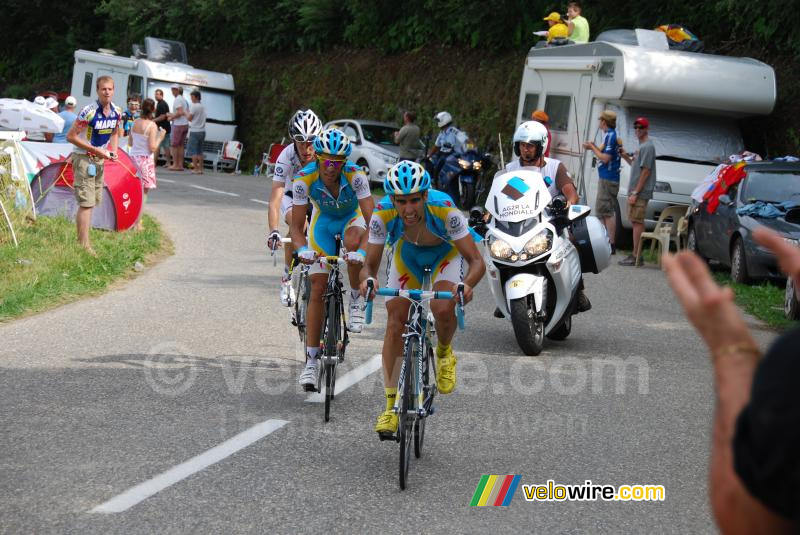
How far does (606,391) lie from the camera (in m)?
8.91

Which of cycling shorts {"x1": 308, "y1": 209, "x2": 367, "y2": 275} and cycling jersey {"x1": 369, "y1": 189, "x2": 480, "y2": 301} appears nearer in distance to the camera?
cycling jersey {"x1": 369, "y1": 189, "x2": 480, "y2": 301}

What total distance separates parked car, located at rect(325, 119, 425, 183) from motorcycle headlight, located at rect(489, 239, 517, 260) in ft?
56.7

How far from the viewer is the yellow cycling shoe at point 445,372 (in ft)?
23.1

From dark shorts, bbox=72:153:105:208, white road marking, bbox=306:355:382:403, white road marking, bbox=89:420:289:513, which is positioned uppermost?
dark shorts, bbox=72:153:105:208

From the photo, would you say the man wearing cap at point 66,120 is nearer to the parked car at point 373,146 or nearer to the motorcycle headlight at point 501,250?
the parked car at point 373,146

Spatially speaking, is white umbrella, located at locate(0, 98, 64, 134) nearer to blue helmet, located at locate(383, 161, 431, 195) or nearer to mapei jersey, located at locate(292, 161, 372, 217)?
mapei jersey, located at locate(292, 161, 372, 217)

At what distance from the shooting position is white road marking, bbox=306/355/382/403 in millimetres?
8320

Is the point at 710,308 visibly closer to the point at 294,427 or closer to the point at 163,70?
the point at 294,427

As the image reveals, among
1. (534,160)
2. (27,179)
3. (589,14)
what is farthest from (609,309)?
(589,14)

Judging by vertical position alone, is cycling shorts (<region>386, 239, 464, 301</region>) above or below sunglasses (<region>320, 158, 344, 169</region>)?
below

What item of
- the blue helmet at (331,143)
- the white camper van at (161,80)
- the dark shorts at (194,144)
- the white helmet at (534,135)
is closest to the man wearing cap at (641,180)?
the white helmet at (534,135)

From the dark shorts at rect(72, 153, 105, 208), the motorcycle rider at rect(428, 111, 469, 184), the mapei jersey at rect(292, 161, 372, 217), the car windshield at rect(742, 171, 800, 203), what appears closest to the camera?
the mapei jersey at rect(292, 161, 372, 217)

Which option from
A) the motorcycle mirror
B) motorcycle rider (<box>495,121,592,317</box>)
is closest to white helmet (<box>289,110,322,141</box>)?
motorcycle rider (<box>495,121,592,317</box>)

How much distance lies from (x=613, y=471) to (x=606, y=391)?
2.35 m
